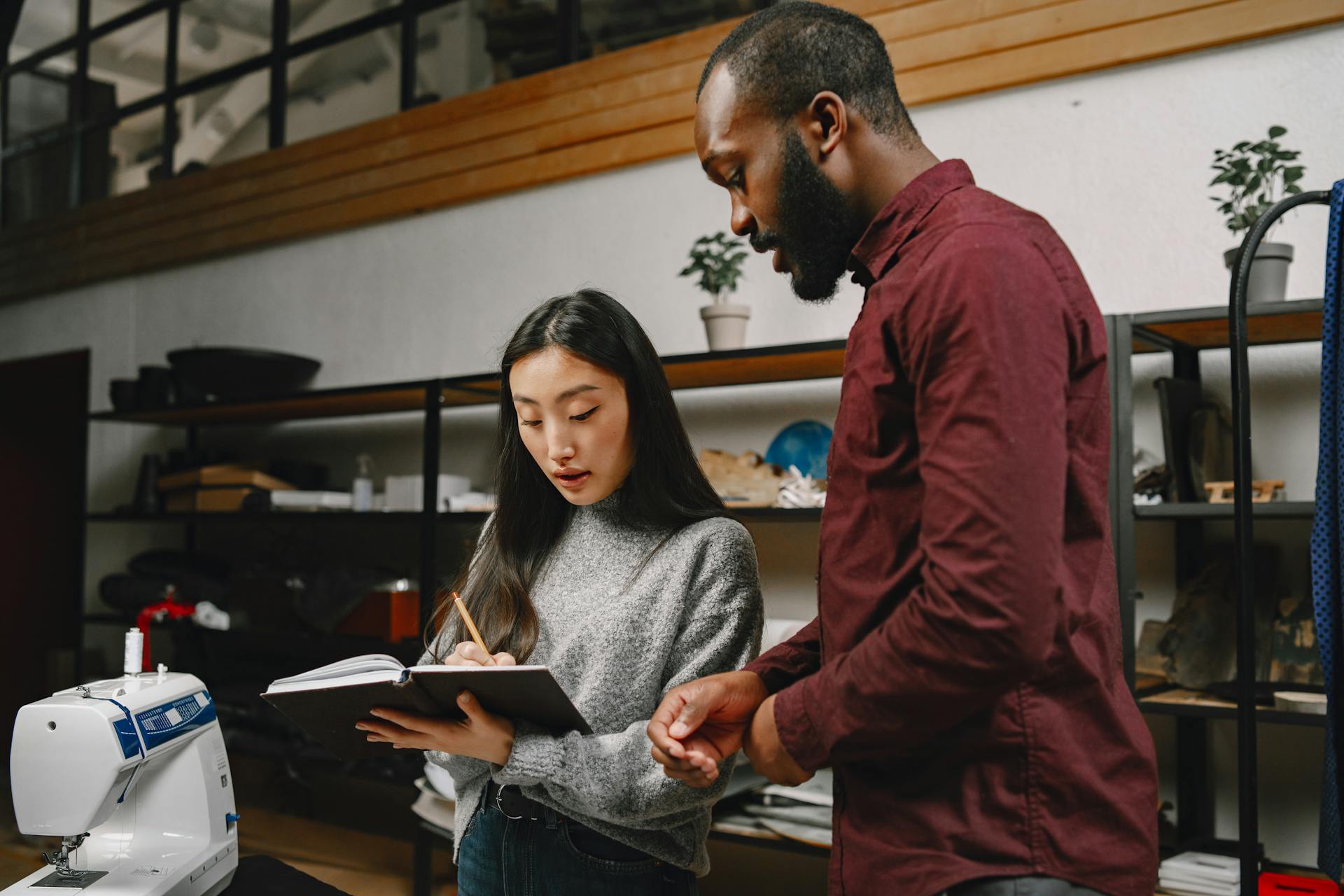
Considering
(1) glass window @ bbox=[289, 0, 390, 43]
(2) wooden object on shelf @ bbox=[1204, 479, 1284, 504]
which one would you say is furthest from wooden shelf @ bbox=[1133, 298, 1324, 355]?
(1) glass window @ bbox=[289, 0, 390, 43]

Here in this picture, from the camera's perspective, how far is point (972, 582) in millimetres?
788

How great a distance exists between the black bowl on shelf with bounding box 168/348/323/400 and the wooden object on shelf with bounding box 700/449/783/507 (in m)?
1.84

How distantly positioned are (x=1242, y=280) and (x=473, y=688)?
1335 millimetres

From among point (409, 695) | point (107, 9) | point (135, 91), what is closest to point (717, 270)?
point (409, 695)

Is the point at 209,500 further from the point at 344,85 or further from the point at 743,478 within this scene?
the point at 743,478

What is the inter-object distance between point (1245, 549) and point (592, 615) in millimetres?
1032

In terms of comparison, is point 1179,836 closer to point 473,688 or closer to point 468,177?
point 473,688

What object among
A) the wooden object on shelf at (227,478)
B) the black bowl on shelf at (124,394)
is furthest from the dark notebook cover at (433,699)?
the black bowl on shelf at (124,394)

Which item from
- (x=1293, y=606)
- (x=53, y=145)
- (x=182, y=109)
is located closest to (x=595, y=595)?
(x=1293, y=606)

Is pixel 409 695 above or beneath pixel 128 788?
above

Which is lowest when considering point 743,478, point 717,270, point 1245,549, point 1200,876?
point 1200,876

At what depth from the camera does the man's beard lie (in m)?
0.99

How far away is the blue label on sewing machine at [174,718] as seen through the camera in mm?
1491

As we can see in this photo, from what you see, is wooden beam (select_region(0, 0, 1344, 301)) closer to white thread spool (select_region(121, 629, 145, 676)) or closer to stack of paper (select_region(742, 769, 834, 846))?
stack of paper (select_region(742, 769, 834, 846))
